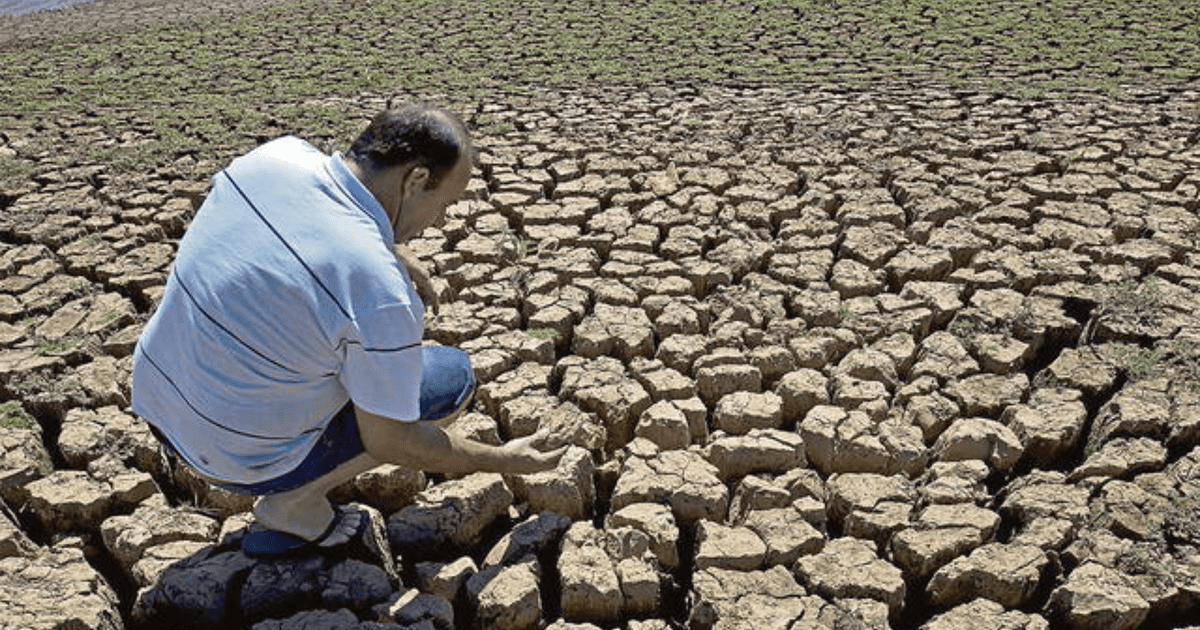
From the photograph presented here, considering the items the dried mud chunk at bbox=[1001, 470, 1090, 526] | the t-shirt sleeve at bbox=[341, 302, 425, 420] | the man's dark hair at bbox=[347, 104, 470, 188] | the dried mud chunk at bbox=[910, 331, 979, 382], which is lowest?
the dried mud chunk at bbox=[910, 331, 979, 382]

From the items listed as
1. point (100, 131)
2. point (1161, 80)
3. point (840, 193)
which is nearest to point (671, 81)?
point (840, 193)

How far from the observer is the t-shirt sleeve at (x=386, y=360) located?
5.20 feet

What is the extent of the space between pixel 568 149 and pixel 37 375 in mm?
2391

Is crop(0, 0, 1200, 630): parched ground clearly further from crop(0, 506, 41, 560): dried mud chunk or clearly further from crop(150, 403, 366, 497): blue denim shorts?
crop(150, 403, 366, 497): blue denim shorts

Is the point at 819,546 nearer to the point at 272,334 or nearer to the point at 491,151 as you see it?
the point at 272,334

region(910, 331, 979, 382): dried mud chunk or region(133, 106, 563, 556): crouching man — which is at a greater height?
region(133, 106, 563, 556): crouching man

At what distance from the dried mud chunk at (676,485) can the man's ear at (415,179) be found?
87 centimetres

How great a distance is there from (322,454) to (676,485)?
790 millimetres

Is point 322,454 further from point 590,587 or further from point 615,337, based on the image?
point 615,337

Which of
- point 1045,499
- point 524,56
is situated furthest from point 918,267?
point 524,56

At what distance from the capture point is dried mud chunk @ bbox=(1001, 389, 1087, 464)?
2373 millimetres

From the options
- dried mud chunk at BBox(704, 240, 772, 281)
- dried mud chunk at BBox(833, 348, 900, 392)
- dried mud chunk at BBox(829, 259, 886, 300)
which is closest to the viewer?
dried mud chunk at BBox(833, 348, 900, 392)

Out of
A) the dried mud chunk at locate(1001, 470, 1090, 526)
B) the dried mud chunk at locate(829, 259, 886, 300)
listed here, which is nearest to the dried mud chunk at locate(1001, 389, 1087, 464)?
the dried mud chunk at locate(1001, 470, 1090, 526)

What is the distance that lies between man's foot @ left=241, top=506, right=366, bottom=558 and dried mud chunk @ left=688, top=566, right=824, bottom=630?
0.71 metres
